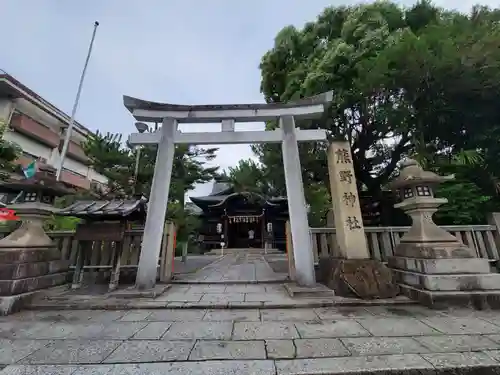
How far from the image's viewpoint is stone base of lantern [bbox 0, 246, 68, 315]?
142 inches

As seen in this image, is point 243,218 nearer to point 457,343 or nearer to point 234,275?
point 234,275

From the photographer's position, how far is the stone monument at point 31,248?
377 cm

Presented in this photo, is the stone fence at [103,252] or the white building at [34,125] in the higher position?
the white building at [34,125]

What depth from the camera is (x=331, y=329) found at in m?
2.82

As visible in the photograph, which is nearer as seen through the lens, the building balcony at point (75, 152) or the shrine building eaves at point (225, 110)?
the shrine building eaves at point (225, 110)

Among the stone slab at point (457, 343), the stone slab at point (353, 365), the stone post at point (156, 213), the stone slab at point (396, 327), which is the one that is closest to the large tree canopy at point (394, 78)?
the stone post at point (156, 213)

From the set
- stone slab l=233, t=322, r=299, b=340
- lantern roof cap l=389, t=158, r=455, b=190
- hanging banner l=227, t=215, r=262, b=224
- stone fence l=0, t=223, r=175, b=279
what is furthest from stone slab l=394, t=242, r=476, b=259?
hanging banner l=227, t=215, r=262, b=224

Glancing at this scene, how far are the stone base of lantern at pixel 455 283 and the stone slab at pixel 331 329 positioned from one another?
1.70 m

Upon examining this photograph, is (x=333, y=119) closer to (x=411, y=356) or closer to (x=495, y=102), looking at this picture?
(x=495, y=102)

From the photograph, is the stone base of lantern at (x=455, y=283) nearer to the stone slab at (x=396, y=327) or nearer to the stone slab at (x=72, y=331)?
the stone slab at (x=396, y=327)

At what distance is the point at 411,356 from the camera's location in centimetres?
211

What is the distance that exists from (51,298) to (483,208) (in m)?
10.3

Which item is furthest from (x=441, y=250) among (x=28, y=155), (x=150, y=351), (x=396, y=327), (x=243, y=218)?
(x=28, y=155)

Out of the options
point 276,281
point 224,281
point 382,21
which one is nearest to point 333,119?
point 382,21
